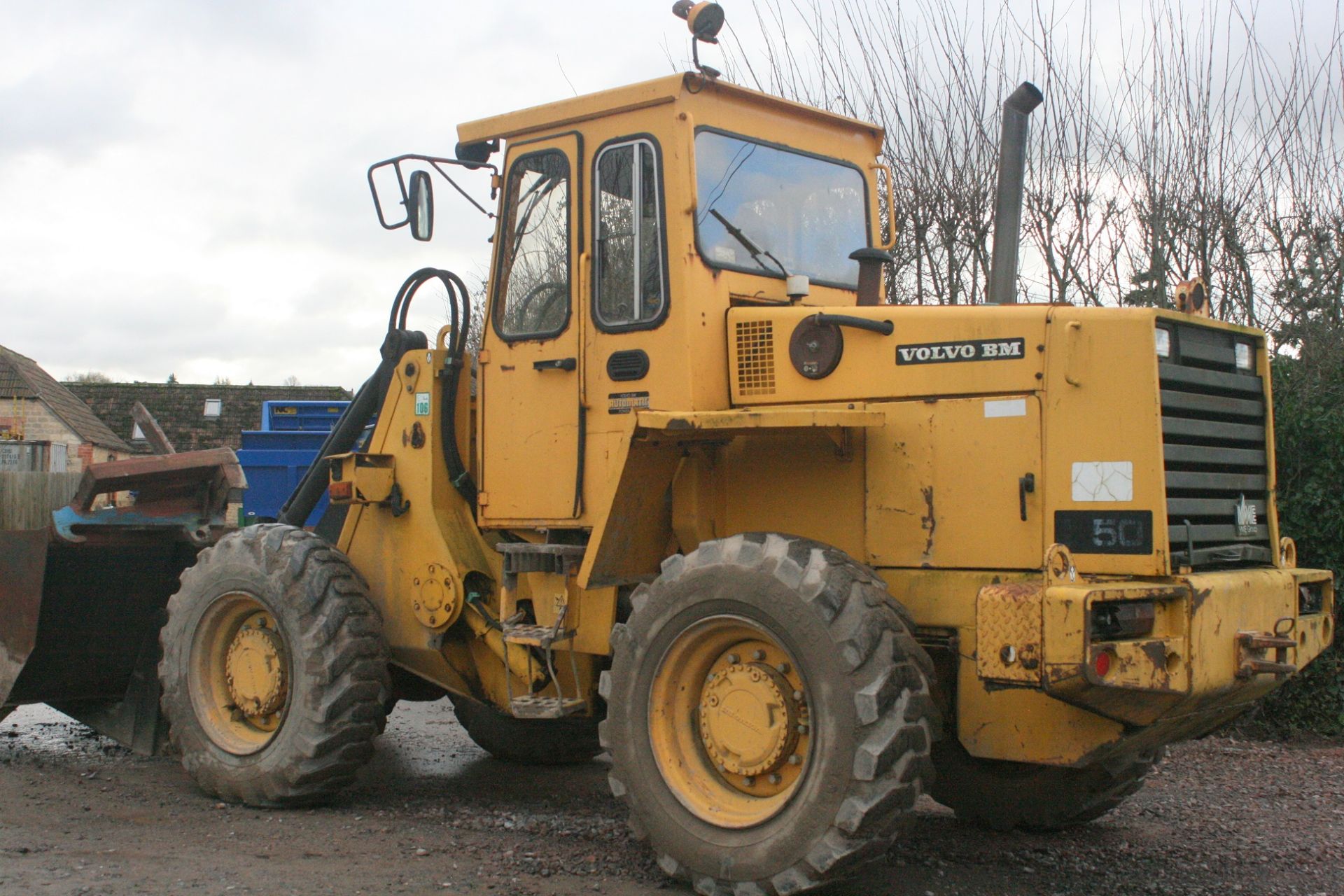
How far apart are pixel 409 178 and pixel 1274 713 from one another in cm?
656

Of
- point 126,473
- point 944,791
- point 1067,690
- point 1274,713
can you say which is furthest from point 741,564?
point 1274,713

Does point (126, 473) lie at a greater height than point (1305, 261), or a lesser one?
lesser

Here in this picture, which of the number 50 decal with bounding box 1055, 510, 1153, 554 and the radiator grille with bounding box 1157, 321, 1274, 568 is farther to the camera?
the radiator grille with bounding box 1157, 321, 1274, 568

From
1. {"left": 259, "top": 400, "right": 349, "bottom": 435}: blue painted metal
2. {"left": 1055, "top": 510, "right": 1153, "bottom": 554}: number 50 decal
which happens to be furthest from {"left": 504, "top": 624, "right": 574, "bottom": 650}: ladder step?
{"left": 259, "top": 400, "right": 349, "bottom": 435}: blue painted metal

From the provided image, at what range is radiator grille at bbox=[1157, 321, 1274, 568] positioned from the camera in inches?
189

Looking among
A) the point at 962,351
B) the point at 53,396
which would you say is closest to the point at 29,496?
the point at 962,351

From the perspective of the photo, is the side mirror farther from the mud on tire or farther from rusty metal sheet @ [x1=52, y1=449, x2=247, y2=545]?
the mud on tire

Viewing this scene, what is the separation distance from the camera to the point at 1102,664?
431 centimetres

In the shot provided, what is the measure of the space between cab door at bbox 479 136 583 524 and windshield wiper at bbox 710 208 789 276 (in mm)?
698

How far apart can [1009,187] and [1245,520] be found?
2.02 metres

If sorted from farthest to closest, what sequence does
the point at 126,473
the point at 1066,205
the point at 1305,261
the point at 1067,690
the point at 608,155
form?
1. the point at 1066,205
2. the point at 1305,261
3. the point at 126,473
4. the point at 608,155
5. the point at 1067,690

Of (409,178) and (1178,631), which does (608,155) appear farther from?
(1178,631)

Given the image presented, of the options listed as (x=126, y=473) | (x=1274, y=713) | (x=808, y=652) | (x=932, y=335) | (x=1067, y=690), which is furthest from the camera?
(x=1274, y=713)

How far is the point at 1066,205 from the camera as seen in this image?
36.4 ft
